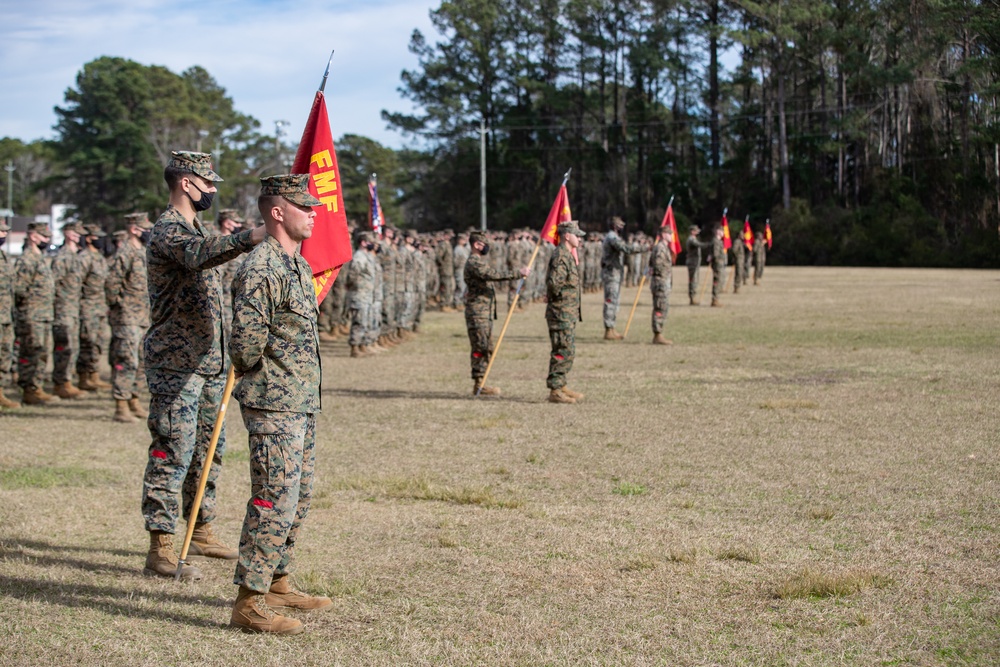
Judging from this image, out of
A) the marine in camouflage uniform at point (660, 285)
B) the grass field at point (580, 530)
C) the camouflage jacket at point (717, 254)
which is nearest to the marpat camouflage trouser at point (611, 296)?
the marine in camouflage uniform at point (660, 285)

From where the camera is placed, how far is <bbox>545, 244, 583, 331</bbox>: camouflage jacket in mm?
12594

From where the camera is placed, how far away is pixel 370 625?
5.23 meters

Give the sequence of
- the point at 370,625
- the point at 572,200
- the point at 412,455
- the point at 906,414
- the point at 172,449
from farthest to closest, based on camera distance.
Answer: the point at 572,200, the point at 906,414, the point at 412,455, the point at 172,449, the point at 370,625

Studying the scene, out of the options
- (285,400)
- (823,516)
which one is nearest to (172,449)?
(285,400)

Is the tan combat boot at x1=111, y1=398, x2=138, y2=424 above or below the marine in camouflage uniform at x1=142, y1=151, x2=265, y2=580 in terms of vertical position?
below

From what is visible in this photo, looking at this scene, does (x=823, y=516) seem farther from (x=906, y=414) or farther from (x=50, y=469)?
(x=50, y=469)

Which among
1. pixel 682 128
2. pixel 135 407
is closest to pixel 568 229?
pixel 135 407

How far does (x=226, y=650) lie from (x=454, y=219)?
2734 inches

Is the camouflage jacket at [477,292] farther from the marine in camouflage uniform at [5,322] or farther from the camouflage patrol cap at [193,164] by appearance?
the camouflage patrol cap at [193,164]

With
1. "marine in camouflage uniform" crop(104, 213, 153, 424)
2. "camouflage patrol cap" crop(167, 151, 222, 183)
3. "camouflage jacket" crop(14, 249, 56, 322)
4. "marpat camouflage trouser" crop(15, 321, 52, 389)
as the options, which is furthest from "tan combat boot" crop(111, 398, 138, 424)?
"camouflage patrol cap" crop(167, 151, 222, 183)

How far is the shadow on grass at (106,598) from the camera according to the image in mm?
5355

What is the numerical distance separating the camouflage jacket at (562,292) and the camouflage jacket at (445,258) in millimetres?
15257

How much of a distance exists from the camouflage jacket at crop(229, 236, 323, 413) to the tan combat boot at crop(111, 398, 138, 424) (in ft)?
23.4

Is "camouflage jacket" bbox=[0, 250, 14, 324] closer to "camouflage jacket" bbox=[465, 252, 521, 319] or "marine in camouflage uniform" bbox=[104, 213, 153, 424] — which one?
"marine in camouflage uniform" bbox=[104, 213, 153, 424]
